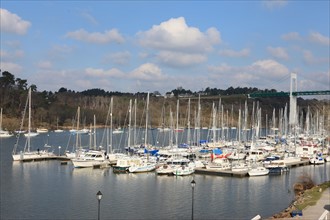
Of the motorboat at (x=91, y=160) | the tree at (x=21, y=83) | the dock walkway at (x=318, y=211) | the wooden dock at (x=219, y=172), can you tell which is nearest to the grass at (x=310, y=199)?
the dock walkway at (x=318, y=211)

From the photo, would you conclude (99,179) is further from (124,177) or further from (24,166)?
(24,166)

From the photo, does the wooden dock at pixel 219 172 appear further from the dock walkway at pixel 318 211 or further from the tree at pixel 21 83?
the tree at pixel 21 83

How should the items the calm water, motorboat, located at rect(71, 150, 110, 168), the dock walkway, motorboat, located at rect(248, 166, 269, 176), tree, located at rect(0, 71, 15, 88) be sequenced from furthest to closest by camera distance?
tree, located at rect(0, 71, 15, 88), motorboat, located at rect(71, 150, 110, 168), motorboat, located at rect(248, 166, 269, 176), the calm water, the dock walkway

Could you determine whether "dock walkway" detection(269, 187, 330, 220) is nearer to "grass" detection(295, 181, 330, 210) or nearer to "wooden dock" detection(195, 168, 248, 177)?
"grass" detection(295, 181, 330, 210)

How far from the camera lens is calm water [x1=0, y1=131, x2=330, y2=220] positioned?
1213 inches

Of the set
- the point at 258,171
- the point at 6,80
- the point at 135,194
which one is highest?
the point at 6,80

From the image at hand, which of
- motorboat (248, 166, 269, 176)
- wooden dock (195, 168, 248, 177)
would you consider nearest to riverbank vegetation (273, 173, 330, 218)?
motorboat (248, 166, 269, 176)

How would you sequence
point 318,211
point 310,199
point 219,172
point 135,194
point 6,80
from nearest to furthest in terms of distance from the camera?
point 318,211, point 310,199, point 135,194, point 219,172, point 6,80

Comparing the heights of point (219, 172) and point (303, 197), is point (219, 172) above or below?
above

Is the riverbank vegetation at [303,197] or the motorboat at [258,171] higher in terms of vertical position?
the motorboat at [258,171]

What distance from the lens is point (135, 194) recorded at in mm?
37219

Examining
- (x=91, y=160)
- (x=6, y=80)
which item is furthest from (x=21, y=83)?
(x=91, y=160)

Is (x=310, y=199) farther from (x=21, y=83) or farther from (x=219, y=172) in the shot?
(x=21, y=83)

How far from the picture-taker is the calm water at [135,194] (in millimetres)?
30812
